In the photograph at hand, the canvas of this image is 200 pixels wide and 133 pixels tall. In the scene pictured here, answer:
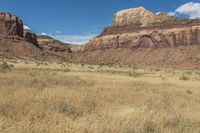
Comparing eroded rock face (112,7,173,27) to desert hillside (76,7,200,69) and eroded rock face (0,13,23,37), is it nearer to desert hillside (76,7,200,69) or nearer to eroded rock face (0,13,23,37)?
desert hillside (76,7,200,69)

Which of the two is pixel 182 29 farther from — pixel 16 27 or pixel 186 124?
pixel 186 124

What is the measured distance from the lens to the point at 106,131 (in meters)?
5.02

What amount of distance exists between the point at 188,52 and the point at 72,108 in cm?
8745

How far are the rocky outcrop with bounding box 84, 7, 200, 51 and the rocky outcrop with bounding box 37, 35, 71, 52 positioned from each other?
40.0 feet

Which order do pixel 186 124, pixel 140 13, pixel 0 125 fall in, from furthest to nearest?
1. pixel 140 13
2. pixel 186 124
3. pixel 0 125

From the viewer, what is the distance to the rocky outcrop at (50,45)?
4945 inches

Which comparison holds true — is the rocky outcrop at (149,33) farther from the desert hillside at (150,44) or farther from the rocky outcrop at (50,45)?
the rocky outcrop at (50,45)

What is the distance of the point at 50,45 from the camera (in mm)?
131375

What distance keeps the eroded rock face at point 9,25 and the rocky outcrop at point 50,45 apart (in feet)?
74.6

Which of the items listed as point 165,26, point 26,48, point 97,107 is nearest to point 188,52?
point 165,26

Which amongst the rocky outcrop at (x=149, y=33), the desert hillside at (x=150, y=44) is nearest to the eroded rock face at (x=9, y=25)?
the desert hillside at (x=150, y=44)

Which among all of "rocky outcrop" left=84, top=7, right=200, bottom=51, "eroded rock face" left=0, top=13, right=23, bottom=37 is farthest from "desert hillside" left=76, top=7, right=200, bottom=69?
"eroded rock face" left=0, top=13, right=23, bottom=37

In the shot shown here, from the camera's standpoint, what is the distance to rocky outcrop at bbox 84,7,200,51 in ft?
317

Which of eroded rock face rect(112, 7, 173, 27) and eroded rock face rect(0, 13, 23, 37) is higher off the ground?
eroded rock face rect(112, 7, 173, 27)
